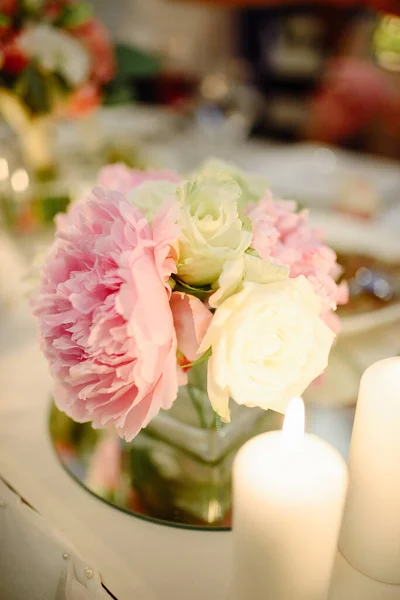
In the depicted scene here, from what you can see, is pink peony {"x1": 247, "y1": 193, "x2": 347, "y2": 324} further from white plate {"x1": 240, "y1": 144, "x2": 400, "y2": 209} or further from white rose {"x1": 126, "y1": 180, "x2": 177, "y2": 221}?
white plate {"x1": 240, "y1": 144, "x2": 400, "y2": 209}

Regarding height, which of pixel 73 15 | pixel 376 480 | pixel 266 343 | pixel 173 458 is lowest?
pixel 173 458

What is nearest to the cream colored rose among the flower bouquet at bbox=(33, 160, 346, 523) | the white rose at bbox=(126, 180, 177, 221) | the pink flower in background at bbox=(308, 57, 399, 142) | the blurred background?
the flower bouquet at bbox=(33, 160, 346, 523)

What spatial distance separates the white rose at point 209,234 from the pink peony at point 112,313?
13 millimetres

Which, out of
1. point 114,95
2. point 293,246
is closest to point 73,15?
point 114,95

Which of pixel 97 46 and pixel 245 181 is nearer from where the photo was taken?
pixel 245 181

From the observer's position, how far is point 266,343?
425mm

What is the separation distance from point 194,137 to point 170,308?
1233 mm

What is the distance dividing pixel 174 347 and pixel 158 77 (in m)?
2.06

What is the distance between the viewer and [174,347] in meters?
0.43

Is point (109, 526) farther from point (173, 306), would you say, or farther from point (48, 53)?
point (48, 53)

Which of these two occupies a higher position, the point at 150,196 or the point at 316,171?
the point at 150,196

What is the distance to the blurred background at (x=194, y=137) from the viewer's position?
3.06 feet

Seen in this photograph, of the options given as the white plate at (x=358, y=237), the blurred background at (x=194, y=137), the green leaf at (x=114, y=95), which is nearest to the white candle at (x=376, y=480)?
the blurred background at (x=194, y=137)

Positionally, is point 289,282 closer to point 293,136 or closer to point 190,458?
point 190,458
